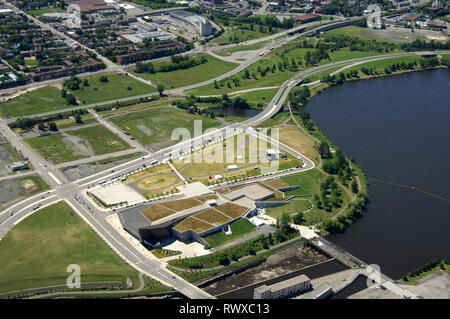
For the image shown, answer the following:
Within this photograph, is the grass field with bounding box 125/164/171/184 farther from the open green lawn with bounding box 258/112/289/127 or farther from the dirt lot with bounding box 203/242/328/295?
the dirt lot with bounding box 203/242/328/295

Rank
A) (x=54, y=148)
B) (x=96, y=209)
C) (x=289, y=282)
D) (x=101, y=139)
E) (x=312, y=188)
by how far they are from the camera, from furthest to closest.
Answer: (x=101, y=139) → (x=54, y=148) → (x=312, y=188) → (x=96, y=209) → (x=289, y=282)

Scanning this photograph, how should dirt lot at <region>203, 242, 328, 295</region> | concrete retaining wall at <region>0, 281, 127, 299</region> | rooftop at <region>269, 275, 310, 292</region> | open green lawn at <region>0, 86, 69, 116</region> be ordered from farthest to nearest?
1. open green lawn at <region>0, 86, 69, 116</region>
2. dirt lot at <region>203, 242, 328, 295</region>
3. concrete retaining wall at <region>0, 281, 127, 299</region>
4. rooftop at <region>269, 275, 310, 292</region>

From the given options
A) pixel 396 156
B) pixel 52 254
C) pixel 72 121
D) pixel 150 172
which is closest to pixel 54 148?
pixel 72 121

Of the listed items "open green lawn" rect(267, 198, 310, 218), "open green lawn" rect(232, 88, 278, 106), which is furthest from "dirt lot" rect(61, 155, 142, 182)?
"open green lawn" rect(232, 88, 278, 106)

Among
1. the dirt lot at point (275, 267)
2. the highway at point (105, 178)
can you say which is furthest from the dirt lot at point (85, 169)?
the dirt lot at point (275, 267)

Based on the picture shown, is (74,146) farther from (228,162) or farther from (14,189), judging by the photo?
(228,162)

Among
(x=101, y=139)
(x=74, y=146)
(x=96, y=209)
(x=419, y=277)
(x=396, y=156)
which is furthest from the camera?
(x=101, y=139)

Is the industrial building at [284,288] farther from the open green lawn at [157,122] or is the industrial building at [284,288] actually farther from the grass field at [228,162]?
the open green lawn at [157,122]
